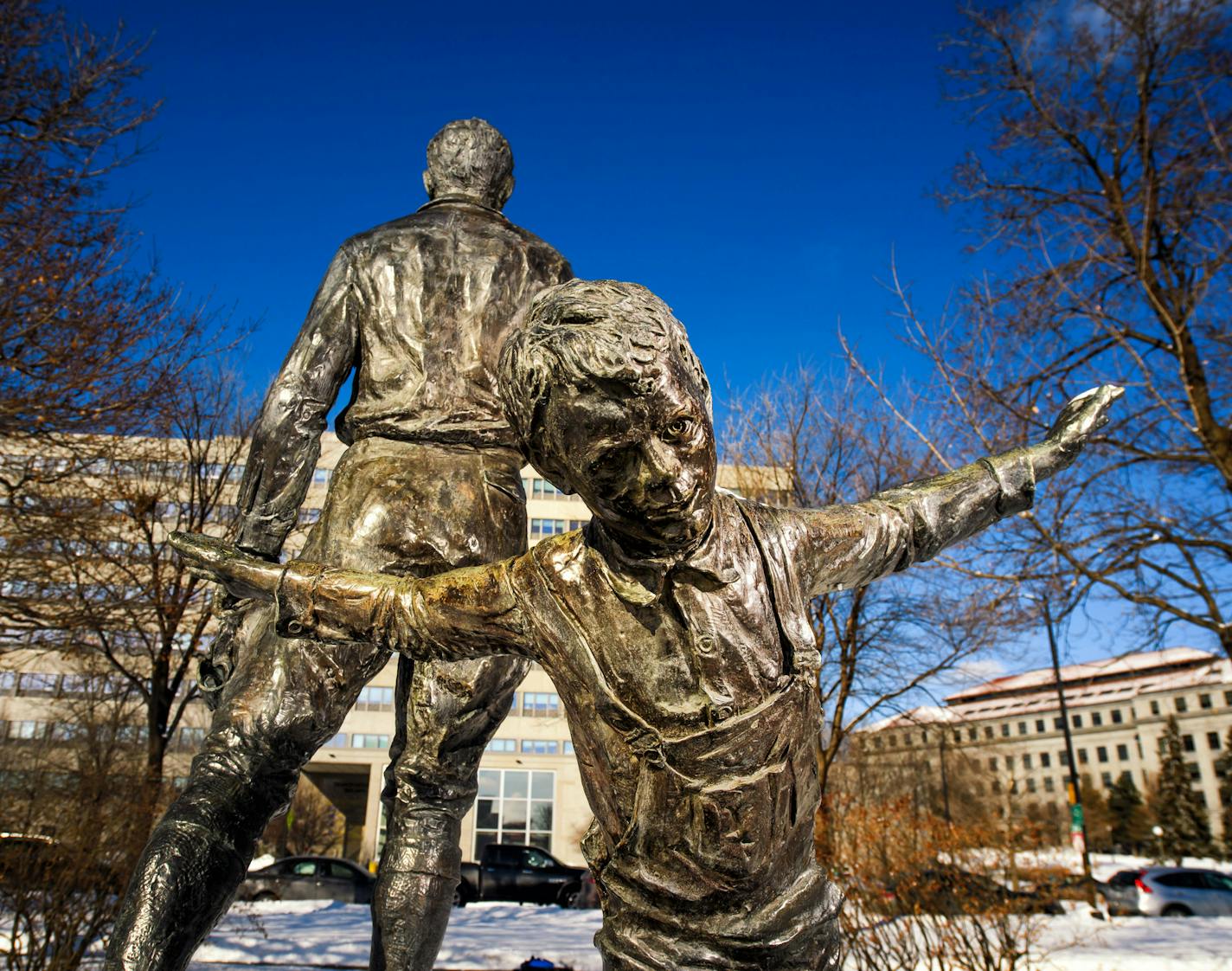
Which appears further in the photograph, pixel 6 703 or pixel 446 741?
pixel 6 703

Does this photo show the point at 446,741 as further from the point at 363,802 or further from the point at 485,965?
the point at 363,802

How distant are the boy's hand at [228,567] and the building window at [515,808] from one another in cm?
3508

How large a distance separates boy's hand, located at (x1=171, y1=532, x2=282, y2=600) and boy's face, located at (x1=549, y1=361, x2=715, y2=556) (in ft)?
2.05

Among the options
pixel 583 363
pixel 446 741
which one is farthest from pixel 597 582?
pixel 446 741

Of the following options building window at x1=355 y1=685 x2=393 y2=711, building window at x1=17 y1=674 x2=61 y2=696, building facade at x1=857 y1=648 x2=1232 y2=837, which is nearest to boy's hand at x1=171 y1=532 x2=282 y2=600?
building window at x1=17 y1=674 x2=61 y2=696

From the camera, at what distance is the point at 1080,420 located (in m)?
2.04

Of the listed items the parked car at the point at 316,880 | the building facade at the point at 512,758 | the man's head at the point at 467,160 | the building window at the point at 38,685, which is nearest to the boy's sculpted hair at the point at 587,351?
the man's head at the point at 467,160

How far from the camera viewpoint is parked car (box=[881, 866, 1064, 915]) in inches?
289

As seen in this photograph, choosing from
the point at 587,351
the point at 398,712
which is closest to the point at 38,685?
the point at 398,712

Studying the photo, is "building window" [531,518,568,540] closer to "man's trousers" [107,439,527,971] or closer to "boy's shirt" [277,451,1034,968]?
"man's trousers" [107,439,527,971]

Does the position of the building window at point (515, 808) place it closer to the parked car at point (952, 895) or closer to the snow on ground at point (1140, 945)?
the snow on ground at point (1140, 945)

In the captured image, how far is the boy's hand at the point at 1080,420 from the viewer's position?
6.52 ft

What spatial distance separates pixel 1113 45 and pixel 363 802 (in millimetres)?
49521

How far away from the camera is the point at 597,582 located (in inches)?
65.0
